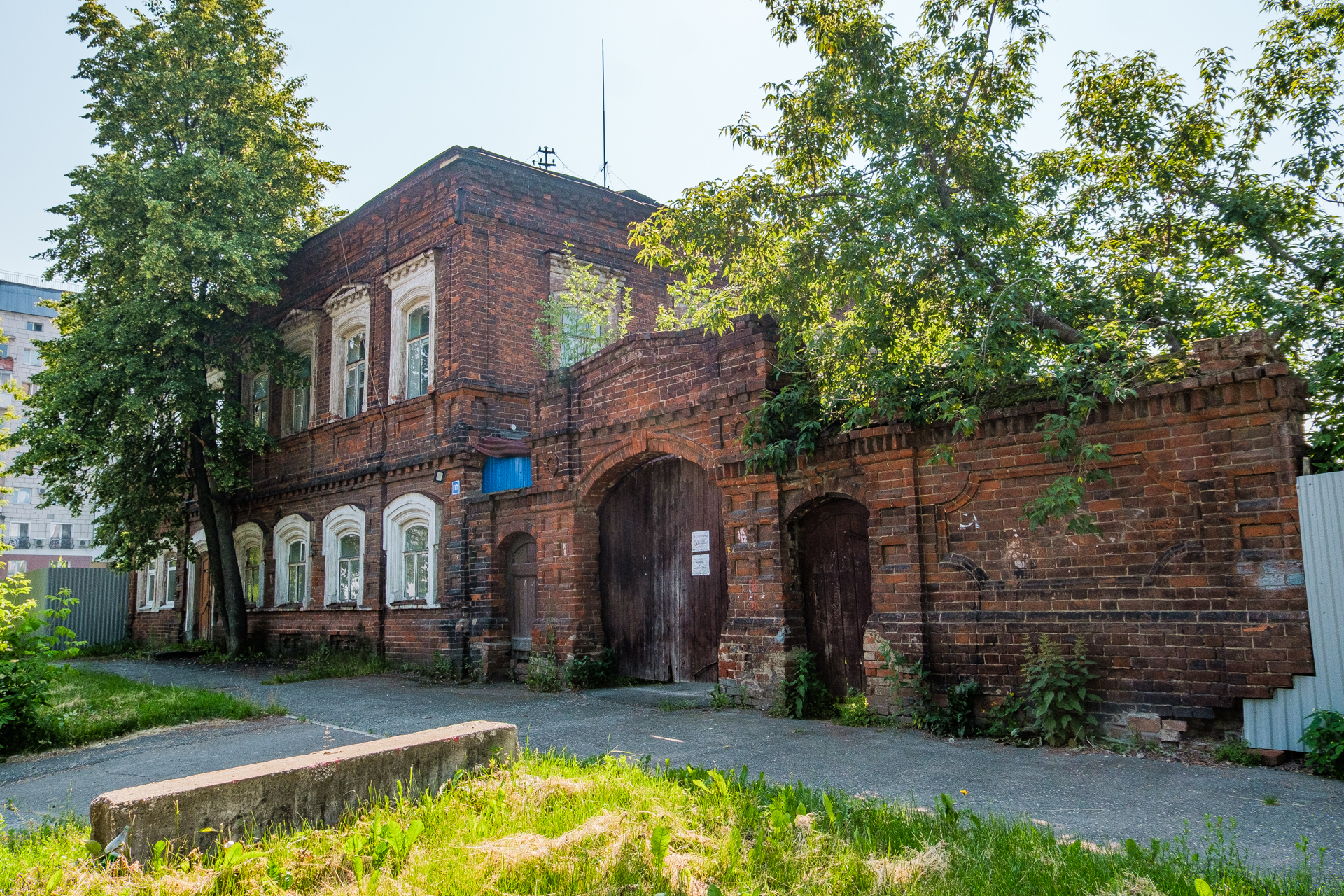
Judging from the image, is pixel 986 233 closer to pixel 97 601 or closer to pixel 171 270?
pixel 171 270

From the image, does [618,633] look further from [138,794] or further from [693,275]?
[138,794]

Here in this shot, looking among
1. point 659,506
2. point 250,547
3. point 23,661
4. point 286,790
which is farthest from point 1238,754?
point 250,547

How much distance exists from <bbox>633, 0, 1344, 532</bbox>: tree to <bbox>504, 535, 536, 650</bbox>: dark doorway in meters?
5.06

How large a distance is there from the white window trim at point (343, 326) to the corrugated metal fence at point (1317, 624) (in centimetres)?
1402

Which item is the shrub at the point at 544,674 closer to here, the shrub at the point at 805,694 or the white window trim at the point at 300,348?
the shrub at the point at 805,694

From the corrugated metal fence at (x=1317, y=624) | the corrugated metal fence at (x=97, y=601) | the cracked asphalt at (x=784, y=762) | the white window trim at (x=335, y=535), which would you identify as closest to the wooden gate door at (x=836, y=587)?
the cracked asphalt at (x=784, y=762)

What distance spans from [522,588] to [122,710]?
16.5 ft

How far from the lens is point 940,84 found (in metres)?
8.27

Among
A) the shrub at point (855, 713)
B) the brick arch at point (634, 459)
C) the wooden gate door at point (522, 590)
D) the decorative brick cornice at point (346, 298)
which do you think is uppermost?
the decorative brick cornice at point (346, 298)

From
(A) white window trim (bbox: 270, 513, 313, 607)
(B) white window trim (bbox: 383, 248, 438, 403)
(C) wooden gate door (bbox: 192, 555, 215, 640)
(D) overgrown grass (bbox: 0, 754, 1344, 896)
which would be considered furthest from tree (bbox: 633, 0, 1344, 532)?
(C) wooden gate door (bbox: 192, 555, 215, 640)

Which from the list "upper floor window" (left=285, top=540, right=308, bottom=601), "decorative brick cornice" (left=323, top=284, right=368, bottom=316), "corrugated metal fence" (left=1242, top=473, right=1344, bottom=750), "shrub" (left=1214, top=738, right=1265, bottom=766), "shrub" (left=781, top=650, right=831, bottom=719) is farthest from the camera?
"upper floor window" (left=285, top=540, right=308, bottom=601)

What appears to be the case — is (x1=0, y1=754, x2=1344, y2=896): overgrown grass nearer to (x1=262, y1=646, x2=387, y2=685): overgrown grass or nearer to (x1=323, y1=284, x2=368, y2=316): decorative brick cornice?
(x1=262, y1=646, x2=387, y2=685): overgrown grass

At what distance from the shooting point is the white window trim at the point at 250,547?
18172 millimetres

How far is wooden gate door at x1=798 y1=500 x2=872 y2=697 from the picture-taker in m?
8.45
